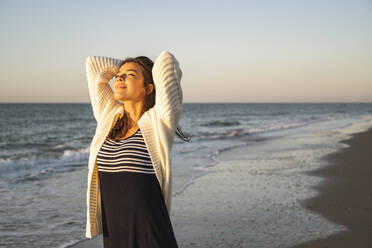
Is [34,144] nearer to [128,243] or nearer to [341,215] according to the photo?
[341,215]

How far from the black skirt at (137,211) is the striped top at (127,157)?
1.3 inches

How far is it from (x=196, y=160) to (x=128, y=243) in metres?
9.83

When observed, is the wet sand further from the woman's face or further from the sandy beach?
the woman's face

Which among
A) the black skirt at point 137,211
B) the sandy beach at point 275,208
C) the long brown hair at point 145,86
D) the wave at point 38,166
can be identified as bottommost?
the wave at point 38,166

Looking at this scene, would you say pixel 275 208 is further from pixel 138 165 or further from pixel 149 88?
pixel 138 165

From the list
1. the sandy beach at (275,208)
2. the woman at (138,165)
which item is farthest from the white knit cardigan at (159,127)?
the sandy beach at (275,208)

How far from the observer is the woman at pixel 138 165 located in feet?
6.88

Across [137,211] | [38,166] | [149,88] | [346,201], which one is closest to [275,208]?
[346,201]

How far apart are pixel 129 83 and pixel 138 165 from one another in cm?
50

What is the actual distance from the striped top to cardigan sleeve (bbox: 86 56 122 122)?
36 cm

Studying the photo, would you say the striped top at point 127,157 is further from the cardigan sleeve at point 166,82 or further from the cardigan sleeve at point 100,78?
the cardigan sleeve at point 100,78

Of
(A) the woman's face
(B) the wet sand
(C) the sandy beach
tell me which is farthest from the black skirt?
(B) the wet sand

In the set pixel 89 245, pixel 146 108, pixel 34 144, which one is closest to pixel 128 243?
pixel 146 108

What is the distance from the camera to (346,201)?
6.64 m
